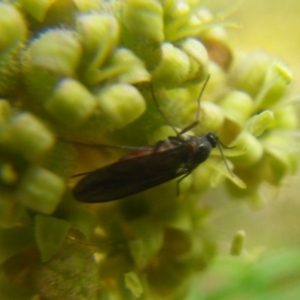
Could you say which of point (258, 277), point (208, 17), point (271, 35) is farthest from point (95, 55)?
point (271, 35)

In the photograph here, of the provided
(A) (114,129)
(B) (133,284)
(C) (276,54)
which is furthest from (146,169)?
(C) (276,54)

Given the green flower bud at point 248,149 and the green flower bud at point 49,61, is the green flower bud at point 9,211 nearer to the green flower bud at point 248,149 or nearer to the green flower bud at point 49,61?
the green flower bud at point 49,61

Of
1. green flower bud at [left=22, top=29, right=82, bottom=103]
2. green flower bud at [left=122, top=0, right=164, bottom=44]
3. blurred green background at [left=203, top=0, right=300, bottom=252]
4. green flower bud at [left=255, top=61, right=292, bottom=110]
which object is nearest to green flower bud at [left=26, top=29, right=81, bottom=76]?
green flower bud at [left=22, top=29, right=82, bottom=103]

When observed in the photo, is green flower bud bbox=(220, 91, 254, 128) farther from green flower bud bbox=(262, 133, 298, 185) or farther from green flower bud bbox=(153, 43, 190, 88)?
green flower bud bbox=(153, 43, 190, 88)

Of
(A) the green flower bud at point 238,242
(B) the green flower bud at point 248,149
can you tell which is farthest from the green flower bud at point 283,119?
(A) the green flower bud at point 238,242

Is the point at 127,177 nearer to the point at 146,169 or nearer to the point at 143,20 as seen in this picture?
the point at 146,169

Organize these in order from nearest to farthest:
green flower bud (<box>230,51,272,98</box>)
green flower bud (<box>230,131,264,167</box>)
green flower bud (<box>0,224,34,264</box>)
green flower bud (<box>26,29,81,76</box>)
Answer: green flower bud (<box>26,29,81,76</box>) < green flower bud (<box>0,224,34,264</box>) < green flower bud (<box>230,131,264,167</box>) < green flower bud (<box>230,51,272,98</box>)

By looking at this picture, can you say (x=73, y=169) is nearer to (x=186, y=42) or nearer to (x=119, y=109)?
(x=119, y=109)
